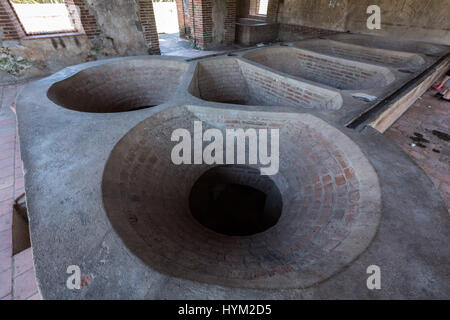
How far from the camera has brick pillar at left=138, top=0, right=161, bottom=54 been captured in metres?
6.06

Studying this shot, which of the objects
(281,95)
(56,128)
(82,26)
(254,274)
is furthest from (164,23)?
(254,274)

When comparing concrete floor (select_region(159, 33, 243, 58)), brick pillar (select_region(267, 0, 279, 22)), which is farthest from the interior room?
brick pillar (select_region(267, 0, 279, 22))

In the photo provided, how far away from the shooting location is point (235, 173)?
10.9 feet

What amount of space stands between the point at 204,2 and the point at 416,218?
7958 mm

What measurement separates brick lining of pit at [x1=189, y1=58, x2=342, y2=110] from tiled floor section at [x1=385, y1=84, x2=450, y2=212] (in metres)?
1.47

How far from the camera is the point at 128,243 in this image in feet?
4.58

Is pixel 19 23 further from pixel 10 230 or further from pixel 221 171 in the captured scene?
pixel 221 171

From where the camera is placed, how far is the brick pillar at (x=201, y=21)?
6.91 m

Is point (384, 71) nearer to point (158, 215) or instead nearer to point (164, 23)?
point (158, 215)

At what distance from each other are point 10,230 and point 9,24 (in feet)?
18.0
